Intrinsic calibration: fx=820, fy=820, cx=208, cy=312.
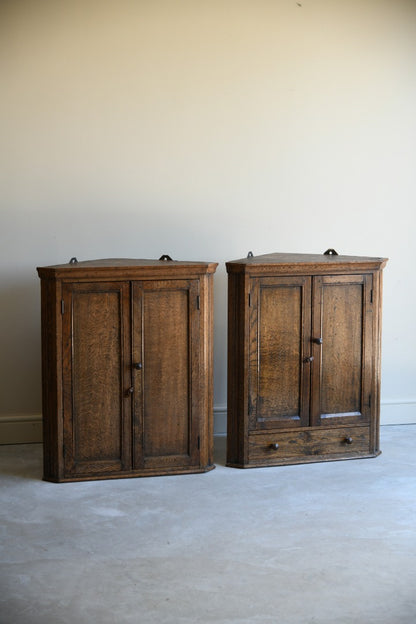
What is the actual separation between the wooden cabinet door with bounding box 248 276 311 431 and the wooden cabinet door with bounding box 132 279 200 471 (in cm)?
31

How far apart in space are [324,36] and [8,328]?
248cm

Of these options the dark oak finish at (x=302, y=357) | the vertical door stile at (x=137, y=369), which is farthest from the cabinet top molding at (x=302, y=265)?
the vertical door stile at (x=137, y=369)

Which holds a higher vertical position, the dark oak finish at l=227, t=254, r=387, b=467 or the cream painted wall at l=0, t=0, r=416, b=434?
the cream painted wall at l=0, t=0, r=416, b=434

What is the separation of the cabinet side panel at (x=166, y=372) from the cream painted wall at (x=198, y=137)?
79 centimetres

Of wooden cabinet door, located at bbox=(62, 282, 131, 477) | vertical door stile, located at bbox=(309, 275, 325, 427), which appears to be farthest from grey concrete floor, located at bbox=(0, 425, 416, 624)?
vertical door stile, located at bbox=(309, 275, 325, 427)

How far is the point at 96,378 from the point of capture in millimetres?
3965

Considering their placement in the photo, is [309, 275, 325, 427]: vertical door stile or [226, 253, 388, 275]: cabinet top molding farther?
[309, 275, 325, 427]: vertical door stile

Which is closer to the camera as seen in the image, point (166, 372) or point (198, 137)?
point (166, 372)

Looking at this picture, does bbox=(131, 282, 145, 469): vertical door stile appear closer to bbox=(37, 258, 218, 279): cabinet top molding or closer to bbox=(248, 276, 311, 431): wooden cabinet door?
bbox=(37, 258, 218, 279): cabinet top molding

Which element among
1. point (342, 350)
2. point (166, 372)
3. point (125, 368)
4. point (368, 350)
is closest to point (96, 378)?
point (125, 368)

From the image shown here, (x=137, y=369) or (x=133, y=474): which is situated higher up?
(x=137, y=369)

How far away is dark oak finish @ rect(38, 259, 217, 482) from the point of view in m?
3.91

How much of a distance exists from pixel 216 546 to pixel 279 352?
1.25m

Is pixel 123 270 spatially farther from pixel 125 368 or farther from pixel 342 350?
pixel 342 350
